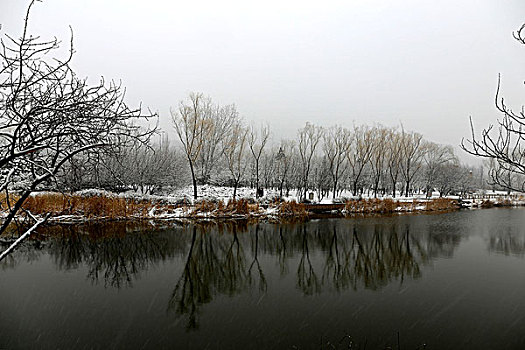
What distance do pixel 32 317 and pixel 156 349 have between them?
2.61m

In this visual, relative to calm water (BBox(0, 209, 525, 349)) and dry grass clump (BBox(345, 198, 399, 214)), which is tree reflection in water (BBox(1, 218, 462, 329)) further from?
dry grass clump (BBox(345, 198, 399, 214))

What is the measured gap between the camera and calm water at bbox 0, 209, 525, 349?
16.5 feet

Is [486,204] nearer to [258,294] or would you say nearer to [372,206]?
[372,206]

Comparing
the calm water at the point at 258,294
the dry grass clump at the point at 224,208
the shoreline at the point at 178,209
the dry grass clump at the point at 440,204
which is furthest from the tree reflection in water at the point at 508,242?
the dry grass clump at the point at 224,208

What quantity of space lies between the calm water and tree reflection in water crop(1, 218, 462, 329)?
0.16 feet

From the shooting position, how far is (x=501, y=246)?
12141mm

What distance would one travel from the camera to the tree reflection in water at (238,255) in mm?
7473

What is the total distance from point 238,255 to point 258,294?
11.2ft

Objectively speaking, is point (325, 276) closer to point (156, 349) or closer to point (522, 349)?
point (522, 349)

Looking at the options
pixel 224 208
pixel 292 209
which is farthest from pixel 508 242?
pixel 224 208

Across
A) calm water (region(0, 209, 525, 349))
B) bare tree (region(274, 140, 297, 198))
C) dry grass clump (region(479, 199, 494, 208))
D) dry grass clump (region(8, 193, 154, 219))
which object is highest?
bare tree (region(274, 140, 297, 198))

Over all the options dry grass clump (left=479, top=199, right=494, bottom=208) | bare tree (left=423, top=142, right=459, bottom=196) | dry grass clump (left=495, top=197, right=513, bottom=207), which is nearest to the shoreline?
dry grass clump (left=479, top=199, right=494, bottom=208)

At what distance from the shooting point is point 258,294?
6.84m

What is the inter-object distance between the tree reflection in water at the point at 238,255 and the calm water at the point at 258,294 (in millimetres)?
49
